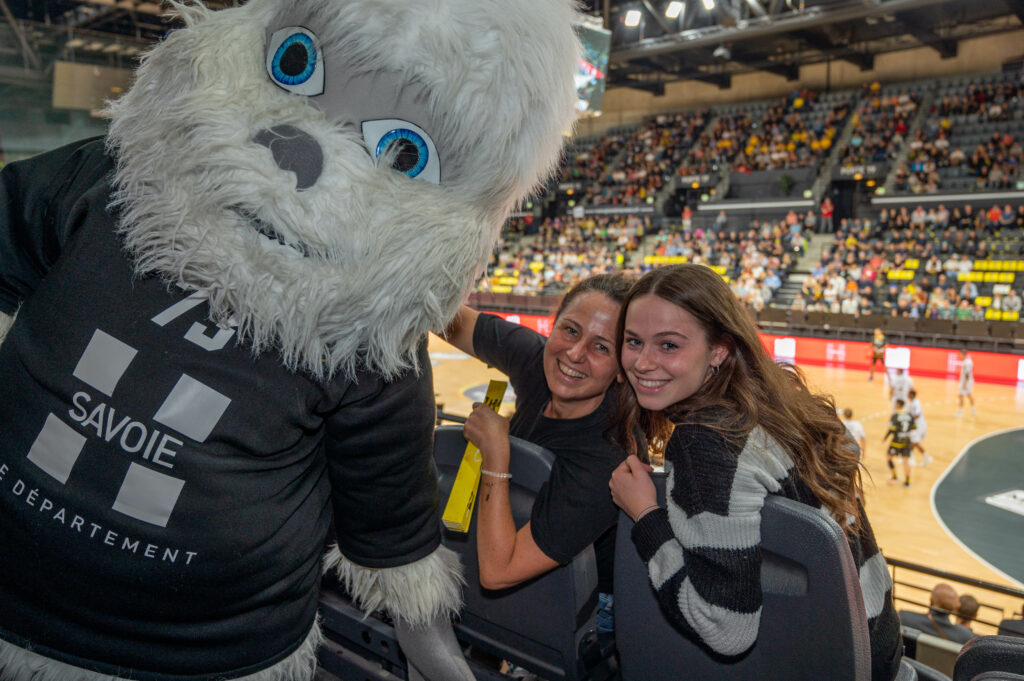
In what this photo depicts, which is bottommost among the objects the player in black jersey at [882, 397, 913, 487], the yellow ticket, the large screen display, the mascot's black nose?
the player in black jersey at [882, 397, 913, 487]

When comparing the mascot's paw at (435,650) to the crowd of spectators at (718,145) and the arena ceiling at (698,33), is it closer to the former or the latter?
the arena ceiling at (698,33)

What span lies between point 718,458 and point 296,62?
2.91 ft

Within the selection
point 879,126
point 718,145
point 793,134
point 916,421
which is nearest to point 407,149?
point 916,421

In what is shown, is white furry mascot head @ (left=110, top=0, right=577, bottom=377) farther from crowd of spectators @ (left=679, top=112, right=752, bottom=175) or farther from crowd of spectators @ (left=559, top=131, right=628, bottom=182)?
crowd of spectators @ (left=559, top=131, right=628, bottom=182)

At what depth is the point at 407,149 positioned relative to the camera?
0.86 metres

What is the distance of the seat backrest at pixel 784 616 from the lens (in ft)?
3.51

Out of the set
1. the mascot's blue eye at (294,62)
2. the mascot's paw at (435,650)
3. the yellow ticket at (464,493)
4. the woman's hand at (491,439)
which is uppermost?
the mascot's blue eye at (294,62)

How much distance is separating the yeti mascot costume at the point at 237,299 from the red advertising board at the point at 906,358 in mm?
8321

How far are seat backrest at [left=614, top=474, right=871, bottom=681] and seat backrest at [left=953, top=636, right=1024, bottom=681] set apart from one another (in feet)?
0.77

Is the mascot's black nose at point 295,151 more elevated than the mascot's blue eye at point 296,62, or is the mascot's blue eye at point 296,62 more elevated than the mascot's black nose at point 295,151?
the mascot's blue eye at point 296,62

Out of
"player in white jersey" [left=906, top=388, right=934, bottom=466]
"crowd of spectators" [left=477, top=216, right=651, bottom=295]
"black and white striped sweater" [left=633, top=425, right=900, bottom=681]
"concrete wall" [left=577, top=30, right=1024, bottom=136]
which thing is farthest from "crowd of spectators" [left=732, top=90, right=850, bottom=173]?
"black and white striped sweater" [left=633, top=425, right=900, bottom=681]

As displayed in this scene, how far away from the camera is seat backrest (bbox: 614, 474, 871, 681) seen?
107cm

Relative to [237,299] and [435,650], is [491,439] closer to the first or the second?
[435,650]

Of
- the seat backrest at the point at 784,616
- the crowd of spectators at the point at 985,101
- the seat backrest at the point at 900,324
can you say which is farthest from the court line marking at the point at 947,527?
the crowd of spectators at the point at 985,101
